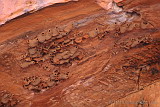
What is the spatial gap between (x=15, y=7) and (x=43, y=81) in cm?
58

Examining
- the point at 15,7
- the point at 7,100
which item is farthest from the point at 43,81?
the point at 15,7

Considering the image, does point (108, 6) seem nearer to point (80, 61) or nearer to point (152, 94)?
point (80, 61)

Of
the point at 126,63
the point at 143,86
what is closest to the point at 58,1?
the point at 126,63

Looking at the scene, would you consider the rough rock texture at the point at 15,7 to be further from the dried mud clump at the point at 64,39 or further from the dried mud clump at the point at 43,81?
the dried mud clump at the point at 43,81

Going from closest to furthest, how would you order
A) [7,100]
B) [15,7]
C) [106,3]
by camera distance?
[15,7]
[106,3]
[7,100]

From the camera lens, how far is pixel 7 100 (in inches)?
64.0

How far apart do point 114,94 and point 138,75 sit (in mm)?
256

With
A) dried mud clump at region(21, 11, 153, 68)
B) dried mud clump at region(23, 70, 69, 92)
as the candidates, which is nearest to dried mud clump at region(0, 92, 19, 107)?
dried mud clump at region(23, 70, 69, 92)

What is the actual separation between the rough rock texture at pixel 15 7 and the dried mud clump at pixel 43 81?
474 mm

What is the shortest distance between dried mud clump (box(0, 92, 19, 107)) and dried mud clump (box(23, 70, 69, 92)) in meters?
0.12

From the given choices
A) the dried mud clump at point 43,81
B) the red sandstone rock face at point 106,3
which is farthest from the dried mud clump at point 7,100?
the red sandstone rock face at point 106,3

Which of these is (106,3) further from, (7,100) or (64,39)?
(7,100)

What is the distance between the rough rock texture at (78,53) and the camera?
1.43 meters

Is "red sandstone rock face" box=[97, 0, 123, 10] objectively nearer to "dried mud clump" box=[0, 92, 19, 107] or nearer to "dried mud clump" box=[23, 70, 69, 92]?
"dried mud clump" box=[23, 70, 69, 92]
